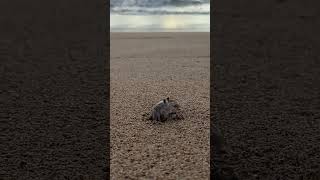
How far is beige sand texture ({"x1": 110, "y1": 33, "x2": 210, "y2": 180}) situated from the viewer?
228cm

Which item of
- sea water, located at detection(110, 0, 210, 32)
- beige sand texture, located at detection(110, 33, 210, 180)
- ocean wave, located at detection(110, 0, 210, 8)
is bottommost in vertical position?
beige sand texture, located at detection(110, 33, 210, 180)

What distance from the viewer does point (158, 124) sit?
2.97m

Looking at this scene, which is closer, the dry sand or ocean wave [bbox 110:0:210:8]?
the dry sand

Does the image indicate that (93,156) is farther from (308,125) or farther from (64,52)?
(64,52)

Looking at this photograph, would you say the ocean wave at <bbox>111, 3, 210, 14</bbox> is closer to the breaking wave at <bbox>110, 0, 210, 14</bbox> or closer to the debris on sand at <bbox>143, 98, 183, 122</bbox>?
the breaking wave at <bbox>110, 0, 210, 14</bbox>

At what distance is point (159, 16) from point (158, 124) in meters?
10.1

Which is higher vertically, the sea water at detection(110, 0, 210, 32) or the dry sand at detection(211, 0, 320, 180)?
the sea water at detection(110, 0, 210, 32)

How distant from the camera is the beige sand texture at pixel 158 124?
2283 millimetres

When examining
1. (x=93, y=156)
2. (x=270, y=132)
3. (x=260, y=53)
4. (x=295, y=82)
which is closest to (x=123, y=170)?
(x=93, y=156)

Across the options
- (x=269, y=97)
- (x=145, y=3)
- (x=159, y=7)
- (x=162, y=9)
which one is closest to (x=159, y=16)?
(x=162, y=9)

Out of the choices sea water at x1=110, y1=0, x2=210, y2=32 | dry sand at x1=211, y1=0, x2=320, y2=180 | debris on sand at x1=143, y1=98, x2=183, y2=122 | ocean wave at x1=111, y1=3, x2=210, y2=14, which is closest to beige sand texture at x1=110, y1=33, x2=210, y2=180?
debris on sand at x1=143, y1=98, x2=183, y2=122

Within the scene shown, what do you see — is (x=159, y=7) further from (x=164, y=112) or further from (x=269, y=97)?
(x=164, y=112)

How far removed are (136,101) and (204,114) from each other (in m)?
0.64

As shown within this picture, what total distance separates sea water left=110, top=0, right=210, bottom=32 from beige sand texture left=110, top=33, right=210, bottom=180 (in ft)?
11.2
